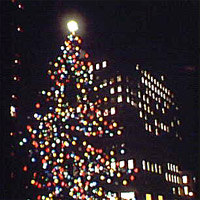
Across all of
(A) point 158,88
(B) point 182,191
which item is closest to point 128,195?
(B) point 182,191

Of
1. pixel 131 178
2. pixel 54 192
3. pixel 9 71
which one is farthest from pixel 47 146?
pixel 131 178

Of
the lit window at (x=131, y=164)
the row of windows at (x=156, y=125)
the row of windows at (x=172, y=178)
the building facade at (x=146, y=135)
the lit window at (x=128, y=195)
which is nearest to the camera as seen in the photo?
the lit window at (x=128, y=195)

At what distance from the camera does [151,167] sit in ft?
99.0

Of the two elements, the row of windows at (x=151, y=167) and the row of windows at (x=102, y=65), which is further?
the row of windows at (x=102, y=65)

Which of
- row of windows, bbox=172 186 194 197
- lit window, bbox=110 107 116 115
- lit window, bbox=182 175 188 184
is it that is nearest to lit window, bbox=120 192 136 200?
lit window, bbox=110 107 116 115

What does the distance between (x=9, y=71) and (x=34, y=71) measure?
29.3 ft

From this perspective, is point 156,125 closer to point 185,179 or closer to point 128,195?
point 185,179

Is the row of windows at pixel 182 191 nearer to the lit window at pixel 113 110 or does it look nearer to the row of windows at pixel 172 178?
the row of windows at pixel 172 178

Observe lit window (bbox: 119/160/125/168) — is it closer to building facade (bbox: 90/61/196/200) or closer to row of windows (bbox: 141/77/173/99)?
building facade (bbox: 90/61/196/200)

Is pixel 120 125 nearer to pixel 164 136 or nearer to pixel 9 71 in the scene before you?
pixel 164 136

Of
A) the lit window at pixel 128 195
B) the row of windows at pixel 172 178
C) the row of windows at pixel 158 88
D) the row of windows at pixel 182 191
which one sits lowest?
the lit window at pixel 128 195

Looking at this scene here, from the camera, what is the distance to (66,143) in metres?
13.9

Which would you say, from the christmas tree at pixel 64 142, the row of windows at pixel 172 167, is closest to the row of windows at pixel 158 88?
the row of windows at pixel 172 167

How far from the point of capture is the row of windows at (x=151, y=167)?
28.9 metres
